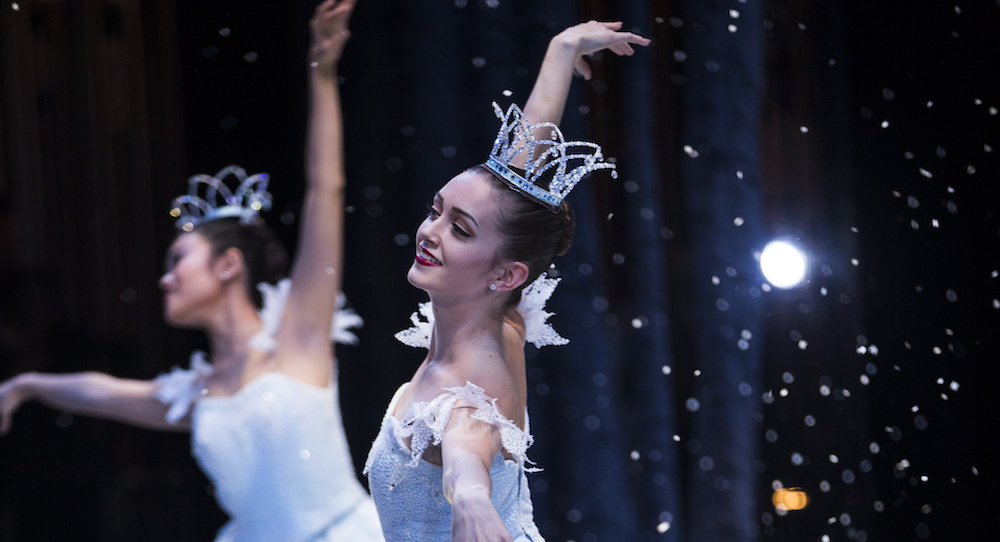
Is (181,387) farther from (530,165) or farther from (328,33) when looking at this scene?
(530,165)

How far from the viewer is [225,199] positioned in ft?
5.78

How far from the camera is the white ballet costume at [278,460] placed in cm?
162

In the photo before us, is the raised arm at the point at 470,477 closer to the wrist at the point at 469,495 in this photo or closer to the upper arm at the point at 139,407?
the wrist at the point at 469,495

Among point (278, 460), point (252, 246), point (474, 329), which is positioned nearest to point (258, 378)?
point (278, 460)

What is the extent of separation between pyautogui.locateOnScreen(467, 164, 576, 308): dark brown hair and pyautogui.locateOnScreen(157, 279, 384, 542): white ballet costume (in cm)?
77

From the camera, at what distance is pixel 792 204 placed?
155cm

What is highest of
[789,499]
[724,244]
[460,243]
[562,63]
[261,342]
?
[562,63]

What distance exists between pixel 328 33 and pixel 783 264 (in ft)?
3.20

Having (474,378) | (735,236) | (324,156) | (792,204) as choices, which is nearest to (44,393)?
(324,156)

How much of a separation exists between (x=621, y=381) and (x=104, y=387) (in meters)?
1.08

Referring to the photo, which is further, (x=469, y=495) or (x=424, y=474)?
(x=424, y=474)

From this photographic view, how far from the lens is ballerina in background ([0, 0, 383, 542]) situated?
62.6 inches

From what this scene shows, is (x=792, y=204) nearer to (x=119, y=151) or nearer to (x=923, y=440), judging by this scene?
(x=923, y=440)

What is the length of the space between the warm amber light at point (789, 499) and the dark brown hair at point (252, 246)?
1.13 metres
